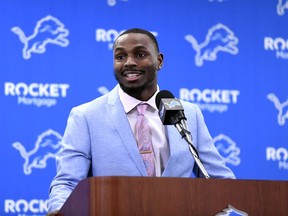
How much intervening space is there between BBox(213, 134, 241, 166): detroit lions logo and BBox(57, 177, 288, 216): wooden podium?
230 centimetres

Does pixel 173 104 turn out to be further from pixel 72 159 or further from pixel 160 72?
pixel 160 72

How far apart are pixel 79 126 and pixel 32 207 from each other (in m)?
1.25

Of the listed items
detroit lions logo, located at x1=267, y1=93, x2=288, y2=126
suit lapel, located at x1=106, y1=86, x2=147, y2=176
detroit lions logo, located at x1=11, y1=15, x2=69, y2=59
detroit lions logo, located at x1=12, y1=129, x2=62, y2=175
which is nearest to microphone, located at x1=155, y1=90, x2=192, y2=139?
suit lapel, located at x1=106, y1=86, x2=147, y2=176

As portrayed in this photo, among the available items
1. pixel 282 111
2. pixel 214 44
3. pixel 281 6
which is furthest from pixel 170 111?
pixel 281 6

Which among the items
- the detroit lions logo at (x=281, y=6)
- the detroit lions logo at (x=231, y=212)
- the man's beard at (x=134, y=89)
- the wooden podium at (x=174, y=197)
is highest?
the detroit lions logo at (x=281, y=6)

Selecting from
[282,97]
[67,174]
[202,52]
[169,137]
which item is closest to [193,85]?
[202,52]

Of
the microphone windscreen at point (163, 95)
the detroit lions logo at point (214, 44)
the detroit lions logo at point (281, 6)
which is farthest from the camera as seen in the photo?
the detroit lions logo at point (281, 6)

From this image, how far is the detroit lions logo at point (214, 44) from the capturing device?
16.7 ft

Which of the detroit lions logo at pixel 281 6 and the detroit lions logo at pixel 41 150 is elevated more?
the detroit lions logo at pixel 281 6

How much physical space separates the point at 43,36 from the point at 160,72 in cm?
77

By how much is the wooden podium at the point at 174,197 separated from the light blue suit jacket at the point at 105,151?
70cm

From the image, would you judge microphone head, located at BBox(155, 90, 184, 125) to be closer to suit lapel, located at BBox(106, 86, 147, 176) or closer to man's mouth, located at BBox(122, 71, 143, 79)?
suit lapel, located at BBox(106, 86, 147, 176)

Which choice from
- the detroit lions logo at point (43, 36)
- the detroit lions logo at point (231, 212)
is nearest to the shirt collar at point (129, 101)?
the detroit lions logo at point (231, 212)

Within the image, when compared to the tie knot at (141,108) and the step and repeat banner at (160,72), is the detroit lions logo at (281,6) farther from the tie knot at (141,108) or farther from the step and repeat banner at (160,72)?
the tie knot at (141,108)
